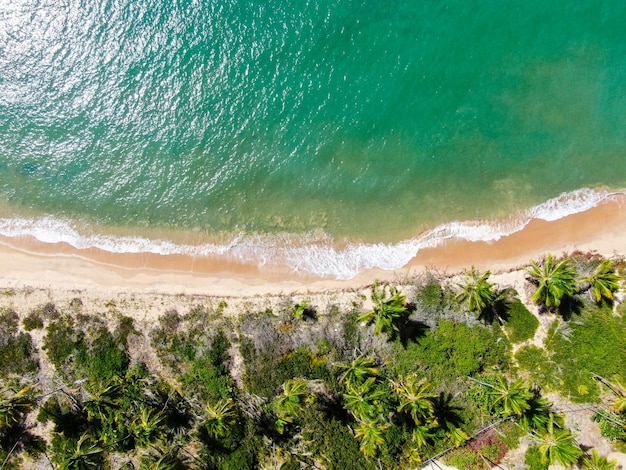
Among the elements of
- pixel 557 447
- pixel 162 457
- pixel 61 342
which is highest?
pixel 61 342

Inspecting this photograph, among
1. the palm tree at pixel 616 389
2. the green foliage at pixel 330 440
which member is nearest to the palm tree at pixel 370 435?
the green foliage at pixel 330 440

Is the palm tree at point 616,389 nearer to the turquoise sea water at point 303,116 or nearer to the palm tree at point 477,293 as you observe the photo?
the palm tree at point 477,293

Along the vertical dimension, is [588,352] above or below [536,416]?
above

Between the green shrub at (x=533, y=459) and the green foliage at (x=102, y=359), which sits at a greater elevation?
the green foliage at (x=102, y=359)

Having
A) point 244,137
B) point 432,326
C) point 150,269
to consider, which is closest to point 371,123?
point 244,137

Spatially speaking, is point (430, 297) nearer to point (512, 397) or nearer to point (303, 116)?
point (512, 397)

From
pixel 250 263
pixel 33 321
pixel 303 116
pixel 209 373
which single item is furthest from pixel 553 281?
pixel 33 321

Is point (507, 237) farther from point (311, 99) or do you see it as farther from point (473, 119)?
point (311, 99)
